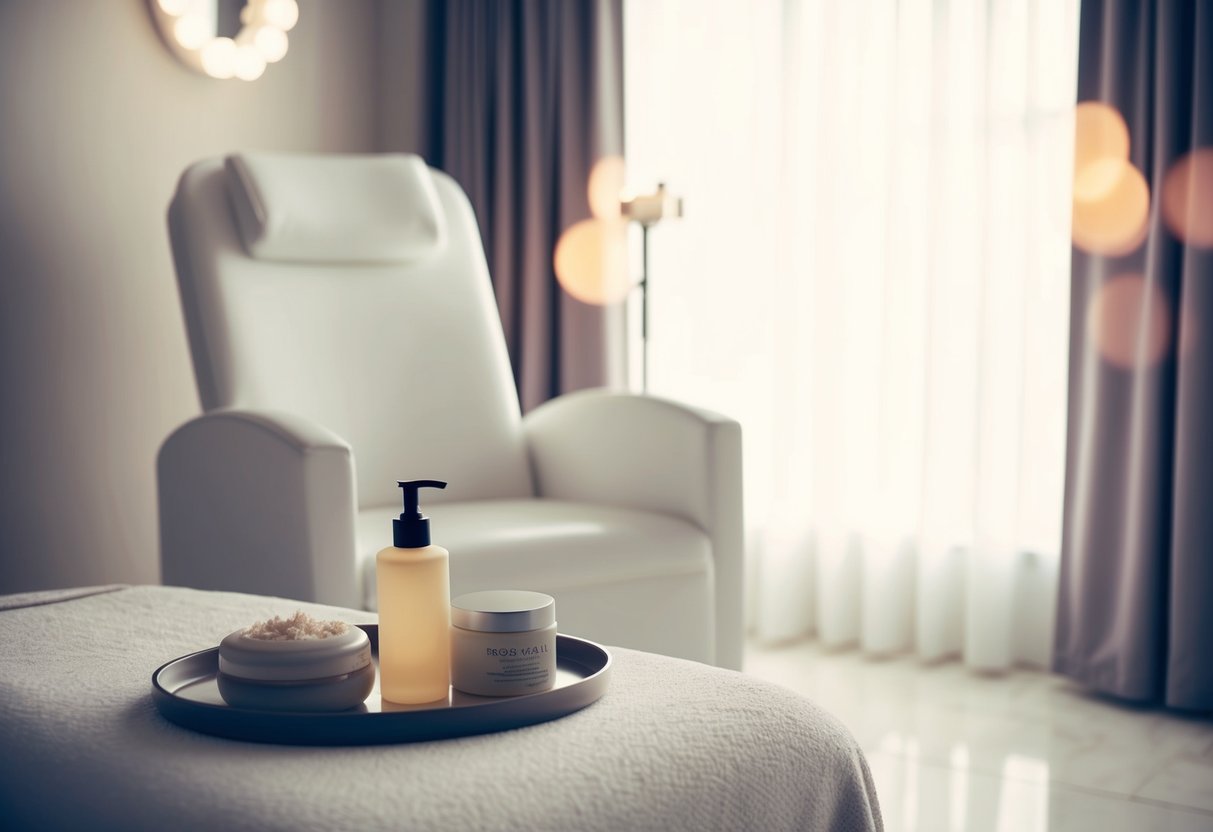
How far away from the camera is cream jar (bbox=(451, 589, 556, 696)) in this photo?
2.61ft

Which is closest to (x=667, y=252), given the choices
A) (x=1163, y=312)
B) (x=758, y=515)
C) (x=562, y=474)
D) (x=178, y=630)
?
(x=758, y=515)

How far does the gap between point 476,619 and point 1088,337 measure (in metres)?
1.69

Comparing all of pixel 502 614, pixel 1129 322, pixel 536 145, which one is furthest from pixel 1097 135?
pixel 502 614

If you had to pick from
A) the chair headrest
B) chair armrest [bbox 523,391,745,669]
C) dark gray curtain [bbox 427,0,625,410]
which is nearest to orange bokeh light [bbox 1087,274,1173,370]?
chair armrest [bbox 523,391,745,669]

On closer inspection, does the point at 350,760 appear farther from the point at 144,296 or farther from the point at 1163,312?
the point at 144,296

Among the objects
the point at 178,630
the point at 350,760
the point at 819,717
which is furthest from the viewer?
the point at 178,630

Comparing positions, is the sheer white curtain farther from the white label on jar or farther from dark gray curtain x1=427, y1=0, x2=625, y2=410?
the white label on jar

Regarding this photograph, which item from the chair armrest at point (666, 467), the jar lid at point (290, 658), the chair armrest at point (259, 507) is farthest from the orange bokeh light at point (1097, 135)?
the jar lid at point (290, 658)

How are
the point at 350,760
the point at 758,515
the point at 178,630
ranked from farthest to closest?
the point at 758,515, the point at 178,630, the point at 350,760

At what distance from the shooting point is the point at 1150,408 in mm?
2043

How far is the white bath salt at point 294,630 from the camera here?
0.80 meters

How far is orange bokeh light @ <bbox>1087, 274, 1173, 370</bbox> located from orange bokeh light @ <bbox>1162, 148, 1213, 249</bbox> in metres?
0.11

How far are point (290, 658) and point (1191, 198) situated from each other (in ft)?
6.02

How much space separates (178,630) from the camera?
1042 millimetres
